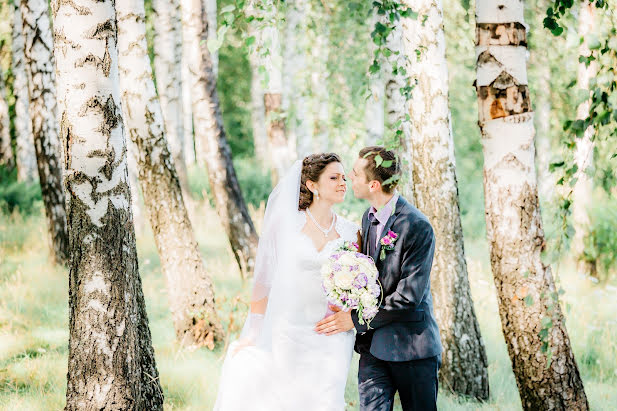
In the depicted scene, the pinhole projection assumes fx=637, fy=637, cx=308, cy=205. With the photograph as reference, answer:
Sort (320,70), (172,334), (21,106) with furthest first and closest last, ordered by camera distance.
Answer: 1. (21,106)
2. (320,70)
3. (172,334)

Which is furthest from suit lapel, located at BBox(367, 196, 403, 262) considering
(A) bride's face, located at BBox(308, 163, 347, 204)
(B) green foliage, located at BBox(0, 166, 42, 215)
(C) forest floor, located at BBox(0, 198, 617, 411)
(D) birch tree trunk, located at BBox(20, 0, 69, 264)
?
(B) green foliage, located at BBox(0, 166, 42, 215)

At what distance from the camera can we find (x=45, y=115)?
8.85 meters

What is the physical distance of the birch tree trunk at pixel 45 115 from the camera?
859 cm

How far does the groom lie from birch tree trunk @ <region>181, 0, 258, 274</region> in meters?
4.80

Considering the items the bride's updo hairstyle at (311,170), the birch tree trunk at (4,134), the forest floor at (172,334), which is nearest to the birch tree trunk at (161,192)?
the forest floor at (172,334)

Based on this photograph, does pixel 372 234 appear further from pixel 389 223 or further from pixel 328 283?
Result: pixel 328 283

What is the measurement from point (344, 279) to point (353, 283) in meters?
0.06

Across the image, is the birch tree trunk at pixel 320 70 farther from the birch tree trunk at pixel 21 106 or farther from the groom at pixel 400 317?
the groom at pixel 400 317

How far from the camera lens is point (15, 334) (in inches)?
256

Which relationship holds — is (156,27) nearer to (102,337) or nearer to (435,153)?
(435,153)

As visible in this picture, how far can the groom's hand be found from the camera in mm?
3985

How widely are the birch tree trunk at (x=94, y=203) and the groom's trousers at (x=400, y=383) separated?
145cm

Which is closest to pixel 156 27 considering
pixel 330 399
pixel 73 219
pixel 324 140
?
pixel 324 140

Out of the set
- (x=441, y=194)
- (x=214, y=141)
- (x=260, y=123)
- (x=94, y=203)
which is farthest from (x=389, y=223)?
(x=260, y=123)
